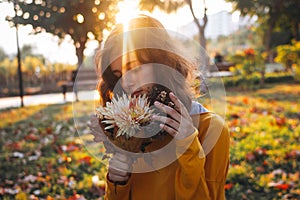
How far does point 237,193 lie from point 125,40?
6.68 feet

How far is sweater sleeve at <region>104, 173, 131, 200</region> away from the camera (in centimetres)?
118

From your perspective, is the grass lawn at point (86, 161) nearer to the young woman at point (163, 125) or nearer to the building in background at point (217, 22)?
the young woman at point (163, 125)

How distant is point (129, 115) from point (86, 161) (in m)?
2.68

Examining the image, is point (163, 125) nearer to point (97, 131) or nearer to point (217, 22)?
point (97, 131)

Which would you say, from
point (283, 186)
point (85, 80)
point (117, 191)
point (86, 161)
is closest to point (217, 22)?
point (283, 186)

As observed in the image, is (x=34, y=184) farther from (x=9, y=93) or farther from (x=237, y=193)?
(x=9, y=93)

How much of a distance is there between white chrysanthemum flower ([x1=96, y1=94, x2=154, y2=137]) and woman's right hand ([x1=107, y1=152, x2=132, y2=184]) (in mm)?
117

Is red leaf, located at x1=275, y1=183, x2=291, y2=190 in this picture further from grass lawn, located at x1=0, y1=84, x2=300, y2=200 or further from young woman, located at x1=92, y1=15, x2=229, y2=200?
young woman, located at x1=92, y1=15, x2=229, y2=200

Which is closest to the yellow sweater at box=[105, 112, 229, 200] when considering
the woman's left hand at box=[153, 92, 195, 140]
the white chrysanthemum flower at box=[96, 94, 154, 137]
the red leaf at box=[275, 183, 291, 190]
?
the woman's left hand at box=[153, 92, 195, 140]

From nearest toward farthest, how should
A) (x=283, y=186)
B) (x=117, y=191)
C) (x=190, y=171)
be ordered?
(x=190, y=171), (x=117, y=191), (x=283, y=186)

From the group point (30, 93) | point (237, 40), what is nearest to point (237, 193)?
point (30, 93)

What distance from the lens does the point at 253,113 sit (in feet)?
20.3

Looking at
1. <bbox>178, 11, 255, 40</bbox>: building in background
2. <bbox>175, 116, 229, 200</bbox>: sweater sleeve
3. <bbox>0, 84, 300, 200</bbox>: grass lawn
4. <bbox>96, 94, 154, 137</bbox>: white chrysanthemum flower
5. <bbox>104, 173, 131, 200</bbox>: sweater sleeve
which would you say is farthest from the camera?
<bbox>0, 84, 300, 200</bbox>: grass lawn

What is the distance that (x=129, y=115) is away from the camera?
919 mm
